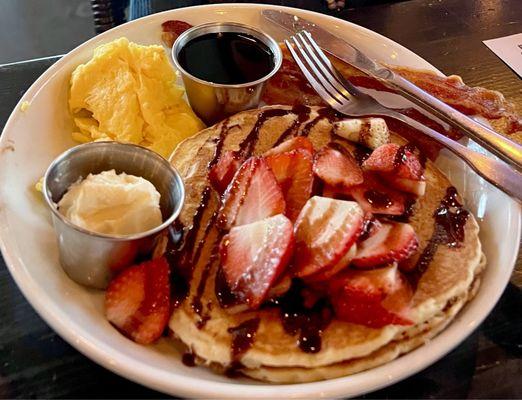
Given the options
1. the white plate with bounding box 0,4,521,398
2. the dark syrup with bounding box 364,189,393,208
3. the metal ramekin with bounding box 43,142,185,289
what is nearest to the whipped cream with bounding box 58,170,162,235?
the metal ramekin with bounding box 43,142,185,289

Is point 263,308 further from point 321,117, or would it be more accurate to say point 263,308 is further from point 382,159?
point 321,117

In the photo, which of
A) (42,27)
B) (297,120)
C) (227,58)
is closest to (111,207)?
(297,120)

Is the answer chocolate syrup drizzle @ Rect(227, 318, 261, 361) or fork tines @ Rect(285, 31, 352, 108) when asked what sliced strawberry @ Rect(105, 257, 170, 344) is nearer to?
chocolate syrup drizzle @ Rect(227, 318, 261, 361)

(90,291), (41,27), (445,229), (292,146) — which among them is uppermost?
(292,146)

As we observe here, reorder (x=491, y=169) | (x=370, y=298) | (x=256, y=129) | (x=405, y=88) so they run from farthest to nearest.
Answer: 1. (x=405, y=88)
2. (x=256, y=129)
3. (x=491, y=169)
4. (x=370, y=298)

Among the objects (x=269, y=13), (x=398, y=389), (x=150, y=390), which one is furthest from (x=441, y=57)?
(x=150, y=390)

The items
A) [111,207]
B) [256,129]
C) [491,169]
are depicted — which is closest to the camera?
[111,207]

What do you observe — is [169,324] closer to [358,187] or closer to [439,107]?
[358,187]
